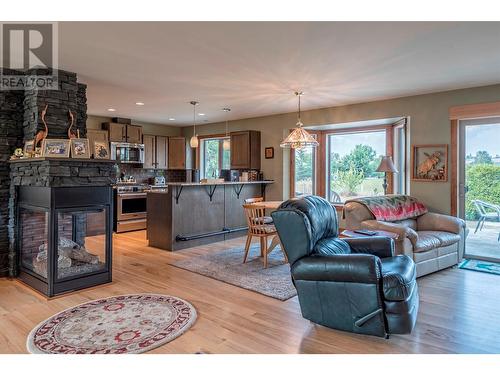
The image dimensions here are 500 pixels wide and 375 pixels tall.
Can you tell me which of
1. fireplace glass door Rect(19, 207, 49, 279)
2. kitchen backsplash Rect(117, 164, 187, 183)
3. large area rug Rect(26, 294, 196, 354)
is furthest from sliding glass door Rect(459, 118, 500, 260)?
kitchen backsplash Rect(117, 164, 187, 183)

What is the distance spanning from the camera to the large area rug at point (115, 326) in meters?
2.44

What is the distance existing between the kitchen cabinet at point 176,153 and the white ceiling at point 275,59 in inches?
116

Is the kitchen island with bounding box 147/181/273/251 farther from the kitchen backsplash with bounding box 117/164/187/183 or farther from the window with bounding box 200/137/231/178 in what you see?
the kitchen backsplash with bounding box 117/164/187/183

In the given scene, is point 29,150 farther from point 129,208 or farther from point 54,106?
point 129,208

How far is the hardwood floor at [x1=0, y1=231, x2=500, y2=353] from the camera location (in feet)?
8.02

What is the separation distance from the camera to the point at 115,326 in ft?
9.06

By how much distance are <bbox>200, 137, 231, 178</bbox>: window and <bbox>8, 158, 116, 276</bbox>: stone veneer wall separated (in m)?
4.79

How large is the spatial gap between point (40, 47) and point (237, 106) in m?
3.59

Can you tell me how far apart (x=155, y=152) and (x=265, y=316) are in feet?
20.6

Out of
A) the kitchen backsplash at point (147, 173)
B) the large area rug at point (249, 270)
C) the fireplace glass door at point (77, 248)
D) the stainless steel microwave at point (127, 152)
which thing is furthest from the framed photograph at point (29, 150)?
the kitchen backsplash at point (147, 173)

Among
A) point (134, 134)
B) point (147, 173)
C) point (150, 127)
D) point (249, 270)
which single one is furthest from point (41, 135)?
point (150, 127)

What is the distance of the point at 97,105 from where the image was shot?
20.7 feet

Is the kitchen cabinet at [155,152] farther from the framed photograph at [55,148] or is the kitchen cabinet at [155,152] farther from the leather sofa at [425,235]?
the leather sofa at [425,235]
